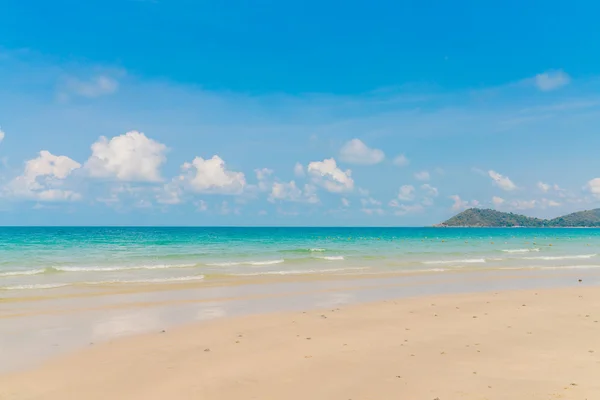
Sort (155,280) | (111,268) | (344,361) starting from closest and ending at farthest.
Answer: (344,361) → (155,280) → (111,268)

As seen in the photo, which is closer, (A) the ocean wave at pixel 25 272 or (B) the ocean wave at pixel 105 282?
(B) the ocean wave at pixel 105 282

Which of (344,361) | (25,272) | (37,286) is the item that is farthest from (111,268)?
(344,361)

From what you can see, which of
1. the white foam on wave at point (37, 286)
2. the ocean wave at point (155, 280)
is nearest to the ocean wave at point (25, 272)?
the white foam on wave at point (37, 286)

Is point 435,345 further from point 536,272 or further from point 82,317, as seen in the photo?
point 536,272

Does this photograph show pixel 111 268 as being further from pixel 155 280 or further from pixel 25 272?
pixel 155 280

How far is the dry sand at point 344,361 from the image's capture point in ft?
25.3

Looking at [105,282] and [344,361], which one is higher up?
[344,361]

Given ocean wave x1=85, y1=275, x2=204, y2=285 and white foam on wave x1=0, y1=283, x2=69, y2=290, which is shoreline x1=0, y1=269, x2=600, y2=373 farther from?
white foam on wave x1=0, y1=283, x2=69, y2=290

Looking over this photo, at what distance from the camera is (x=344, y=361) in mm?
9344

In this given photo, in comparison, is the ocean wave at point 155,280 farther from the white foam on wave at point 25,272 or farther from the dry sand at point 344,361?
the dry sand at point 344,361

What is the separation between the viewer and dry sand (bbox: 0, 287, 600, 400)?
7.71 m

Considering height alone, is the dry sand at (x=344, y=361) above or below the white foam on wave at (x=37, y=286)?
above

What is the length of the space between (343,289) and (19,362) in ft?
44.8

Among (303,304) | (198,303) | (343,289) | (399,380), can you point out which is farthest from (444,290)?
(399,380)
